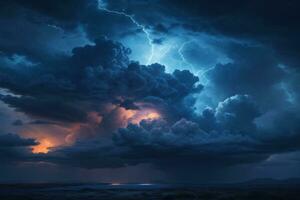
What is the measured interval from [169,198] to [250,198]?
55.3ft

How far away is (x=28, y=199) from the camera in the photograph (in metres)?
78.8

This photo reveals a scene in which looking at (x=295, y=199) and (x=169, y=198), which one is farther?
(x=169, y=198)

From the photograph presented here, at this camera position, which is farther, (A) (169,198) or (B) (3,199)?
(A) (169,198)

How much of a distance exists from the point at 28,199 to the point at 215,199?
124ft

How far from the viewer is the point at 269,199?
7856 cm

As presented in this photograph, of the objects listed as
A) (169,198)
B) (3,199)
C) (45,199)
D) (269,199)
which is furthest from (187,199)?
(3,199)

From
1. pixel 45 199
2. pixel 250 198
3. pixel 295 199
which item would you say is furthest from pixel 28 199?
pixel 295 199

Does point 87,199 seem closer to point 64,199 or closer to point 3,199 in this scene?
point 64,199

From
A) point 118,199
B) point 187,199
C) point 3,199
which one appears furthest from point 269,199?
point 3,199

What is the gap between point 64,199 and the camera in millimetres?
80500

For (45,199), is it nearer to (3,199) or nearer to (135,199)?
(3,199)

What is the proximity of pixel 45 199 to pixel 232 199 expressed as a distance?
3796 centimetres

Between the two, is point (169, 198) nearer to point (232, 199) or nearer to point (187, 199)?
point (187, 199)

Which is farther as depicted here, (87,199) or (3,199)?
(87,199)
